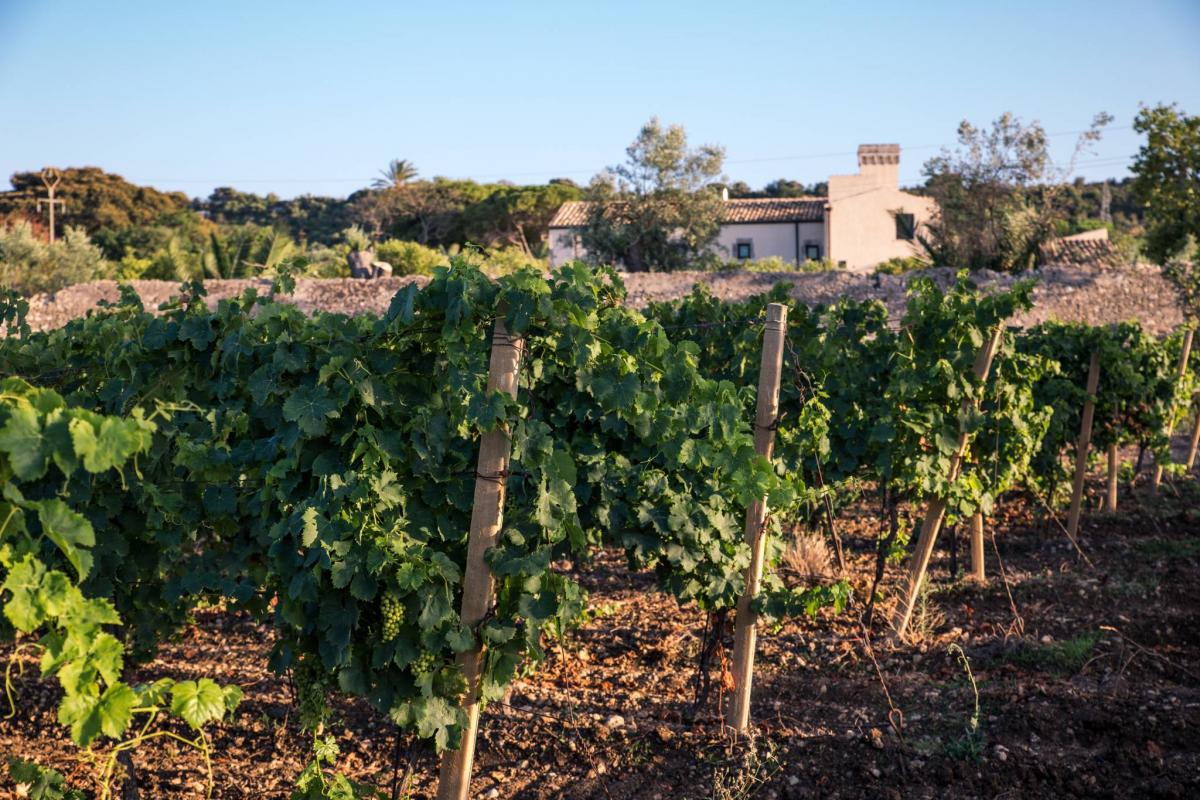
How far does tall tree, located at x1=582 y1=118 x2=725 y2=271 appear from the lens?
29109mm

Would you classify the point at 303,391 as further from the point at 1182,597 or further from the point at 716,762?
the point at 1182,597

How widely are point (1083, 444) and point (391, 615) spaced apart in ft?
22.8

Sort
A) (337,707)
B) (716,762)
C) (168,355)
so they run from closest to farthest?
1. (168,355)
2. (716,762)
3. (337,707)

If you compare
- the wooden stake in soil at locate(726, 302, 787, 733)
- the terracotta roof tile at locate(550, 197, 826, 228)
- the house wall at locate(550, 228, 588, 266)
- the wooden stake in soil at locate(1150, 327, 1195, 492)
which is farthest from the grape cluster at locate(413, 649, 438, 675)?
the terracotta roof tile at locate(550, 197, 826, 228)

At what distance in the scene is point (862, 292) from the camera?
1867 cm

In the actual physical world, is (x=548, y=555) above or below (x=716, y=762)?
above

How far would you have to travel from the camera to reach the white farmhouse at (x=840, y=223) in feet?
119

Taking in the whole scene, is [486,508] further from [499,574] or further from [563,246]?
[563,246]

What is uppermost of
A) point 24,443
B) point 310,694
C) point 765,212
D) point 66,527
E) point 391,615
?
point 765,212

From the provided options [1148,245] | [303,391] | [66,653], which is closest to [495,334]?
[303,391]

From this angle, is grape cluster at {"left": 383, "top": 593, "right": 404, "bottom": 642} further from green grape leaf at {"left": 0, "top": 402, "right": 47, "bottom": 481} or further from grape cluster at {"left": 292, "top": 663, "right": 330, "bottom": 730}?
green grape leaf at {"left": 0, "top": 402, "right": 47, "bottom": 481}

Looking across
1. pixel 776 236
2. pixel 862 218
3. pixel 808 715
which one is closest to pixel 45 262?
pixel 808 715

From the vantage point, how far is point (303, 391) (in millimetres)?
3053

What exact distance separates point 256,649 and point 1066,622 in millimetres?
4514
